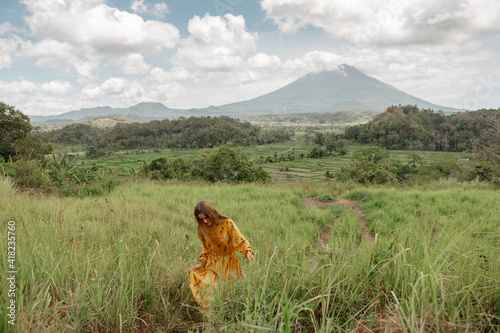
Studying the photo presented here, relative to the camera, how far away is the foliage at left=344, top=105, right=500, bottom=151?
6294 centimetres

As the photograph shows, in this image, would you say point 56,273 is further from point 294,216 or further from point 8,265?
point 294,216

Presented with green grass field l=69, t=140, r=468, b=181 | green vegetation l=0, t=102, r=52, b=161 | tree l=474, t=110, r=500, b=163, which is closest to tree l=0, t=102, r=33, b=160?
green vegetation l=0, t=102, r=52, b=161

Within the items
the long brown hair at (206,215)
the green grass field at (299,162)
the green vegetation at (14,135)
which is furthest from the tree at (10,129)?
the long brown hair at (206,215)

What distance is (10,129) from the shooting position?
20.6 meters

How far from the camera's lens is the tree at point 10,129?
19500mm

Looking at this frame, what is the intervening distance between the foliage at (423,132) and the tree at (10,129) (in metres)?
75.1

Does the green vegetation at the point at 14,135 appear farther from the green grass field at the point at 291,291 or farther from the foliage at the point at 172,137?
the foliage at the point at 172,137

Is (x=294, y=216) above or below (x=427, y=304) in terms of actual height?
below

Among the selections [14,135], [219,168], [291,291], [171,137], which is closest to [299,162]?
[171,137]

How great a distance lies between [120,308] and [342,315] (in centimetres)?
121

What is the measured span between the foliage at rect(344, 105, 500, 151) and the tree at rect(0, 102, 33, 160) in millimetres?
75099

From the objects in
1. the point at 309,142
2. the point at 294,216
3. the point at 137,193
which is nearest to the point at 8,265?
the point at 294,216

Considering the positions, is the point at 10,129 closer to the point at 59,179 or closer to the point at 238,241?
the point at 59,179

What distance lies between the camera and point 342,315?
4.54 feet
